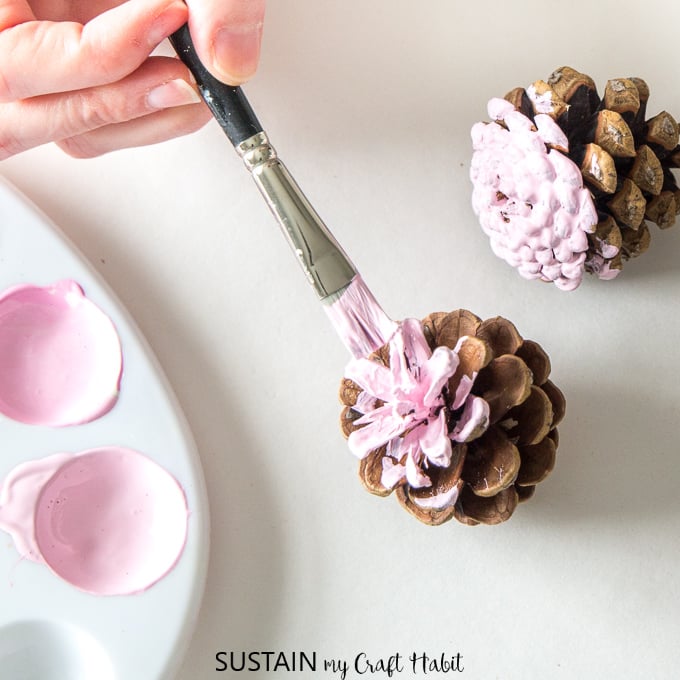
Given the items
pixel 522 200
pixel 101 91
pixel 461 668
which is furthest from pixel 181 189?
pixel 461 668

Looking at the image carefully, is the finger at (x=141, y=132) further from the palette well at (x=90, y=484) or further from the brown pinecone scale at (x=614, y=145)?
the brown pinecone scale at (x=614, y=145)

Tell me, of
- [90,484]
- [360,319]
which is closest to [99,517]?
[90,484]

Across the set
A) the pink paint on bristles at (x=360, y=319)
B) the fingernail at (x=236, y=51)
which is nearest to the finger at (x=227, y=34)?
the fingernail at (x=236, y=51)

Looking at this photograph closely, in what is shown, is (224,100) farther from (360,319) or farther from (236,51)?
(360,319)

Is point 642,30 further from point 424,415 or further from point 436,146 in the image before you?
point 424,415

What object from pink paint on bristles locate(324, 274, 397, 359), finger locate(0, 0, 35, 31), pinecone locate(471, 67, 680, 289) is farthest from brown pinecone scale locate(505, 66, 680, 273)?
finger locate(0, 0, 35, 31)

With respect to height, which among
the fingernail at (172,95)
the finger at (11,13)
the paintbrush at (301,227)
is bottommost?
the paintbrush at (301,227)
